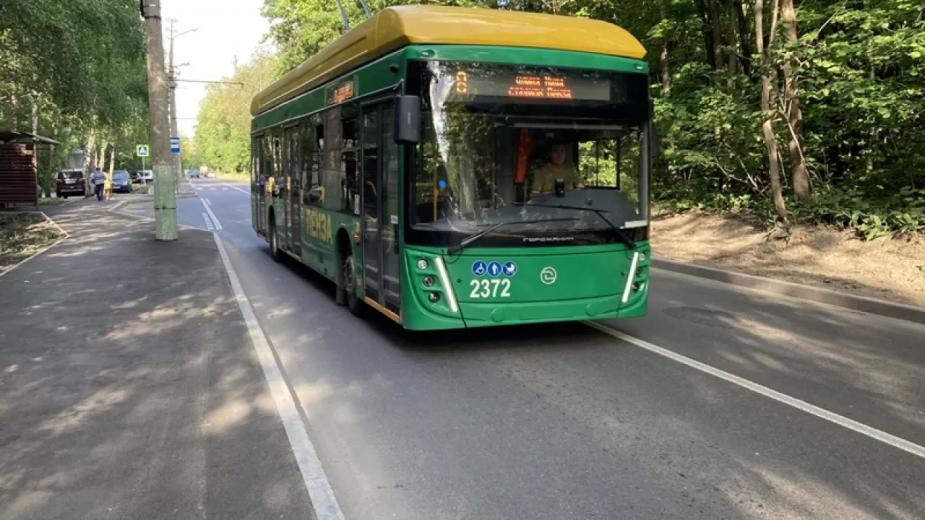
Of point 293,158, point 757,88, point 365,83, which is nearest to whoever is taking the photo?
point 365,83

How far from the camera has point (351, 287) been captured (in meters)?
8.73

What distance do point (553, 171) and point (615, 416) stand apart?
257cm

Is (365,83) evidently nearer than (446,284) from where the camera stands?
No

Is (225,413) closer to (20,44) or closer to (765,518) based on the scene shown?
(765,518)

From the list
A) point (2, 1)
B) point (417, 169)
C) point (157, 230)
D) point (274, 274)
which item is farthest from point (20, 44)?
point (417, 169)

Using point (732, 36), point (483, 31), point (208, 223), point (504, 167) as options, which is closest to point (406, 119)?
point (504, 167)

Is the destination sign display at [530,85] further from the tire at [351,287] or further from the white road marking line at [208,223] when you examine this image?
the white road marking line at [208,223]

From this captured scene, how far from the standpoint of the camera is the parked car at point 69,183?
4225cm

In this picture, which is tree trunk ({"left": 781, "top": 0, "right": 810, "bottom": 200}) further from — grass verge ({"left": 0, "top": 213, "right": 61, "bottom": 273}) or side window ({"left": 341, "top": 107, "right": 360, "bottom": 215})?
grass verge ({"left": 0, "top": 213, "right": 61, "bottom": 273})

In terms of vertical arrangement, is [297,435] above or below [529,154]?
below

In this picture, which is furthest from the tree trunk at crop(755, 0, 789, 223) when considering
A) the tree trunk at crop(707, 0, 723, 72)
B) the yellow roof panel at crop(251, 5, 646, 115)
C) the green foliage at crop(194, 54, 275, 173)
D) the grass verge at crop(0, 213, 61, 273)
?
the green foliage at crop(194, 54, 275, 173)

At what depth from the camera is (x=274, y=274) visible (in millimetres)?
12477

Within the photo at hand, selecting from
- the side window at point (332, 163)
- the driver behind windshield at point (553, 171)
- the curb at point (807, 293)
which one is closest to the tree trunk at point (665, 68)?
the curb at point (807, 293)

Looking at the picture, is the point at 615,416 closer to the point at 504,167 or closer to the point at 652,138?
the point at 504,167
